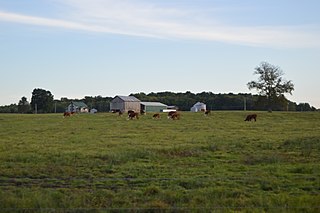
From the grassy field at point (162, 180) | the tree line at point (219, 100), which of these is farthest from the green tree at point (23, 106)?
the grassy field at point (162, 180)

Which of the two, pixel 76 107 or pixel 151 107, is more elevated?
pixel 151 107

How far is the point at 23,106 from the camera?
118 meters

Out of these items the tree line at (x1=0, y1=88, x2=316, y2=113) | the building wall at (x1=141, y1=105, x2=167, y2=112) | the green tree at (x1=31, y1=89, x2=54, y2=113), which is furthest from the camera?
the tree line at (x1=0, y1=88, x2=316, y2=113)

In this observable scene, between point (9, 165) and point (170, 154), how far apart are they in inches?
271

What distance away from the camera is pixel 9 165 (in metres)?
16.6

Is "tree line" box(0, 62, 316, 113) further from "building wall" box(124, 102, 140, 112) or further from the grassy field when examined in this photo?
the grassy field

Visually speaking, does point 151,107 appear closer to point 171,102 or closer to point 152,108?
point 152,108

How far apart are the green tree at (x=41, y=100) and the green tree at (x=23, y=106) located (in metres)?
4.23

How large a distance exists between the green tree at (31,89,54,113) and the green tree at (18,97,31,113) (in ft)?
13.9

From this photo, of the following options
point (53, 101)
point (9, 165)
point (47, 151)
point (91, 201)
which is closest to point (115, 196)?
point (91, 201)

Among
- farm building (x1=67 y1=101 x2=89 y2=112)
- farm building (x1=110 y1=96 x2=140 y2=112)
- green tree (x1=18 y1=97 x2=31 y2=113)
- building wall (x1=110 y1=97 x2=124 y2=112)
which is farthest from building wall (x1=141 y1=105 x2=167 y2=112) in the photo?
green tree (x1=18 y1=97 x2=31 y2=113)

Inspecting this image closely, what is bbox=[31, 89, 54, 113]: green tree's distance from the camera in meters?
109

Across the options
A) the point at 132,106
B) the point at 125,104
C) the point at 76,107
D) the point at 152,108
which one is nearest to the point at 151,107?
the point at 152,108

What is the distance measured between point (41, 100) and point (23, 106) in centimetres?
1149
